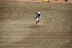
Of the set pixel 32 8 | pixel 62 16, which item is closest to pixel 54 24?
pixel 62 16

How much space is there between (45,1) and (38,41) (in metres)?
0.29

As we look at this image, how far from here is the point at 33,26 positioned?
1.00 m

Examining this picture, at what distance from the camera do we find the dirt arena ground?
0.99 metres

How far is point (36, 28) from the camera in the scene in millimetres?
1007

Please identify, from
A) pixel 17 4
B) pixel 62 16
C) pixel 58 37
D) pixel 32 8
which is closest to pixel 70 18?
pixel 62 16

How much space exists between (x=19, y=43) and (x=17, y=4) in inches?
10.8

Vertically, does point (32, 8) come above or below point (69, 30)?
above

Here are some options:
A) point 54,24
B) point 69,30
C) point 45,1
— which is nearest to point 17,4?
point 45,1

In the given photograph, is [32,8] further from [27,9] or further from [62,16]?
[62,16]

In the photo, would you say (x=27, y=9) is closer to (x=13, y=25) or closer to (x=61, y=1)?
(x=13, y=25)

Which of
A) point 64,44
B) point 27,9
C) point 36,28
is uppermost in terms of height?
point 27,9

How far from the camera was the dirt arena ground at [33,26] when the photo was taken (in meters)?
0.99

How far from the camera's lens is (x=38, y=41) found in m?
1.01

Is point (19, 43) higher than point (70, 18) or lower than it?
lower
